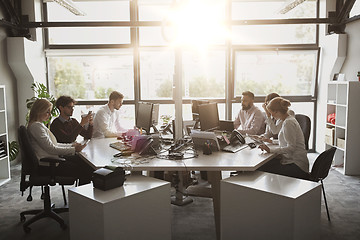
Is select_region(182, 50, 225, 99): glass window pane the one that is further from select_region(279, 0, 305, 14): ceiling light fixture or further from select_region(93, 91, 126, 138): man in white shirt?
select_region(93, 91, 126, 138): man in white shirt

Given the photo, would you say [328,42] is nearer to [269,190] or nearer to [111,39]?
[111,39]

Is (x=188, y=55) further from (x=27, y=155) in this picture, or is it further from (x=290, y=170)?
(x=27, y=155)

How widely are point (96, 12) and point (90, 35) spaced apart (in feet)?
1.56

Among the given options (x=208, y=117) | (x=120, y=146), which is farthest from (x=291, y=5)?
(x=120, y=146)

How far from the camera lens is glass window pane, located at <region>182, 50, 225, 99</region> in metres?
7.54

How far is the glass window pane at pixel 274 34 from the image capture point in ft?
24.4

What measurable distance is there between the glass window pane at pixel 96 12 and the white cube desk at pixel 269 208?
5.14 meters

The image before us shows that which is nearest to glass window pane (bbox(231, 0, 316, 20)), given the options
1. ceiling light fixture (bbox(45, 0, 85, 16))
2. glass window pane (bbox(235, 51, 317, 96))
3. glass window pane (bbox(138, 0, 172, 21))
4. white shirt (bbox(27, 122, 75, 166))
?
glass window pane (bbox(235, 51, 317, 96))

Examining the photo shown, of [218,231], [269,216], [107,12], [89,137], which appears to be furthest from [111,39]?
[269,216]

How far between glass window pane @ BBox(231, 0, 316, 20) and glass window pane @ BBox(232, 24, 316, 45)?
0.20m

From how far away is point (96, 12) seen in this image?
7230 mm

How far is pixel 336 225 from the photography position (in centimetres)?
383

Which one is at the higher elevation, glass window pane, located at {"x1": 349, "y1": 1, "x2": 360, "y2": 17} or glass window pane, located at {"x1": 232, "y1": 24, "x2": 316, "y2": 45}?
glass window pane, located at {"x1": 349, "y1": 1, "x2": 360, "y2": 17}

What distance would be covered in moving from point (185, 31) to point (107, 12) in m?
3.48
